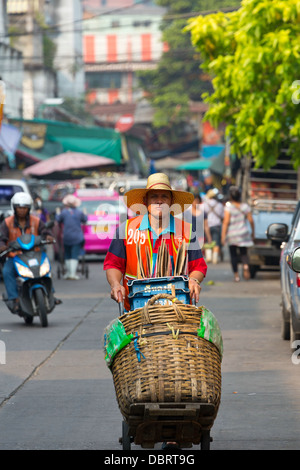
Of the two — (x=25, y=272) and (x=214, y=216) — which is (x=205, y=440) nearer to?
(x=25, y=272)

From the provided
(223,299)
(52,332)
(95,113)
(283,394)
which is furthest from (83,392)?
(95,113)

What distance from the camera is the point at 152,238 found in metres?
6.45

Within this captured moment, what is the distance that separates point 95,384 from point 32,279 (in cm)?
445

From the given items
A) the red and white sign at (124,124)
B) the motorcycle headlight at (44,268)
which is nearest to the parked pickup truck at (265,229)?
the motorcycle headlight at (44,268)

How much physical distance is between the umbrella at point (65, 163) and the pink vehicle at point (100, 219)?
796cm

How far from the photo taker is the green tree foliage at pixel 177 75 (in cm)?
7606

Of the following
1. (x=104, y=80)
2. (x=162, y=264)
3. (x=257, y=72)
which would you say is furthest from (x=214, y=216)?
(x=104, y=80)

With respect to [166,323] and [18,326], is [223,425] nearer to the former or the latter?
[166,323]

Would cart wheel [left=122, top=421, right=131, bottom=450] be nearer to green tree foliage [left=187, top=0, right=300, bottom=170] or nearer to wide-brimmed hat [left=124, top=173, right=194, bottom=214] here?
wide-brimmed hat [left=124, top=173, right=194, bottom=214]

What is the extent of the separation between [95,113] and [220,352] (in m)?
83.1

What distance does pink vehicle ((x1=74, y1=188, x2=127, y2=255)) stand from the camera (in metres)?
26.8

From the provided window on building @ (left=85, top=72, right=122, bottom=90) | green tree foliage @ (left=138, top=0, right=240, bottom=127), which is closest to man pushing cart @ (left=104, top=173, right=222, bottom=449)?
green tree foliage @ (left=138, top=0, right=240, bottom=127)

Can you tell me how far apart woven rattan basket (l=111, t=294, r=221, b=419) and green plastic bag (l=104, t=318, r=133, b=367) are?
25 millimetres

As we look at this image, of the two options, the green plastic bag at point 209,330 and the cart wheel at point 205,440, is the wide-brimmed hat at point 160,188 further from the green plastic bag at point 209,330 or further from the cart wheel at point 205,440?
the cart wheel at point 205,440
